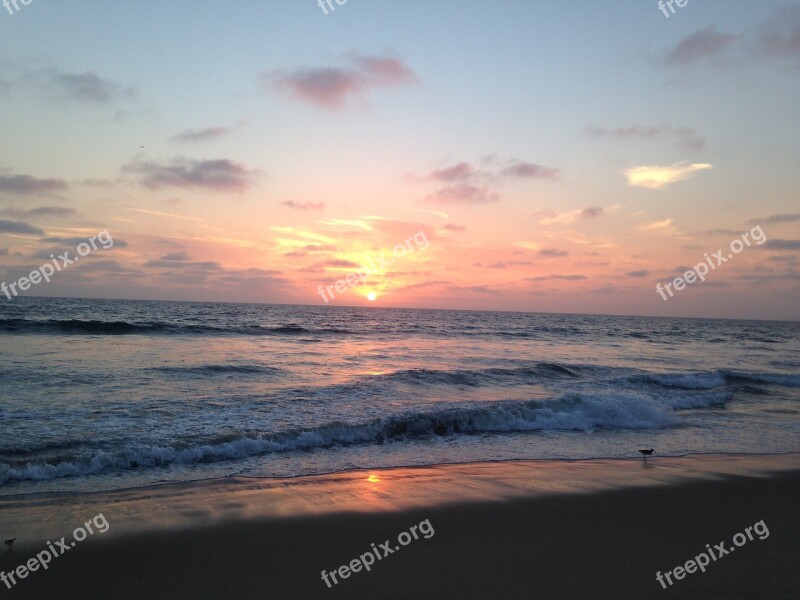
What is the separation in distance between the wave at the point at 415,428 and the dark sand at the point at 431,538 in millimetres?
1494

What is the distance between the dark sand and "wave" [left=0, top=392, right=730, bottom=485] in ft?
4.90

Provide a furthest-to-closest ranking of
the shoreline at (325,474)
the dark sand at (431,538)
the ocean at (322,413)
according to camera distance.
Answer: the ocean at (322,413), the shoreline at (325,474), the dark sand at (431,538)

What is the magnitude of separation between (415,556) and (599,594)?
199 cm

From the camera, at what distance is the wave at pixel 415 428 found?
8791 mm

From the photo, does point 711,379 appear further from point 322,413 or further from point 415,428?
point 322,413

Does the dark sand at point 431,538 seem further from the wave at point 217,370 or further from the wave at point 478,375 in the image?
the wave at point 217,370

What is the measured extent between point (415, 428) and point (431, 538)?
21.8 ft

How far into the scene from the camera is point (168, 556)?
18.2 ft

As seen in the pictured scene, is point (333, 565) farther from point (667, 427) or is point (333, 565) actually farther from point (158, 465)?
point (667, 427)

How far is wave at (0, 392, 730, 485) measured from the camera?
28.8 ft

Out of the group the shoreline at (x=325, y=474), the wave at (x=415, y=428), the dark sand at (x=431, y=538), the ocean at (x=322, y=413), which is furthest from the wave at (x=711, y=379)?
the dark sand at (x=431, y=538)

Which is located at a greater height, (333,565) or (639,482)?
(333,565)

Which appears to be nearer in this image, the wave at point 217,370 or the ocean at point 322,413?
the ocean at point 322,413

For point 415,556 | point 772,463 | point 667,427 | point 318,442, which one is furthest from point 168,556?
point 667,427
